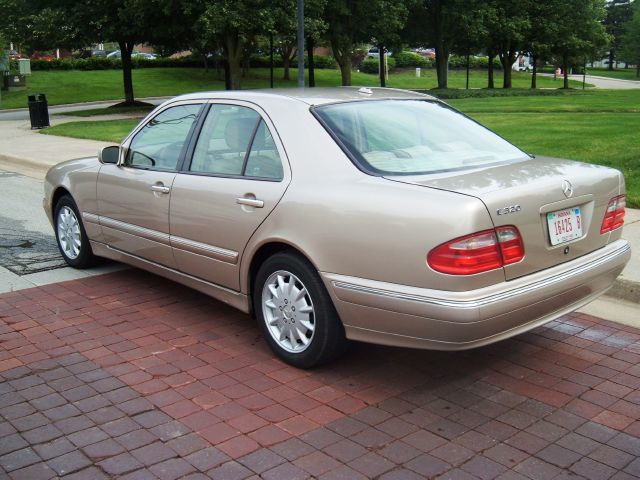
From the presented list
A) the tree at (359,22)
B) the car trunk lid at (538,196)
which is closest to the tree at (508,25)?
the tree at (359,22)

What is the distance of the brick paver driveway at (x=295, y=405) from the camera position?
3.36 meters

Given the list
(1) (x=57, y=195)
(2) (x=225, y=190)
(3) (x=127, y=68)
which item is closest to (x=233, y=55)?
(3) (x=127, y=68)

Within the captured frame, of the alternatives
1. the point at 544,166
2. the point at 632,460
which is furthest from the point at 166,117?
the point at 632,460

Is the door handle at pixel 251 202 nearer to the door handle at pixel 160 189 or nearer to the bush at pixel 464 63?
the door handle at pixel 160 189

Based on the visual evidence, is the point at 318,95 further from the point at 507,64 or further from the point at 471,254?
the point at 507,64

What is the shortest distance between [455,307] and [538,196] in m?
0.79

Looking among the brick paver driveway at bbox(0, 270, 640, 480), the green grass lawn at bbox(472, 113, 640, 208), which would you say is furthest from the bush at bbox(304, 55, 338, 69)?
the brick paver driveway at bbox(0, 270, 640, 480)

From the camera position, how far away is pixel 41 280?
6.36m

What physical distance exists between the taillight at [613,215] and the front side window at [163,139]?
2763mm

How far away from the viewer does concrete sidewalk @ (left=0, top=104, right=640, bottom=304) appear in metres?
5.65

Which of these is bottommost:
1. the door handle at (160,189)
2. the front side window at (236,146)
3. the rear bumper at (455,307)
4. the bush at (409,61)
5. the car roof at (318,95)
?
the rear bumper at (455,307)

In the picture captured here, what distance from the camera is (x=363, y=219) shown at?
3852mm

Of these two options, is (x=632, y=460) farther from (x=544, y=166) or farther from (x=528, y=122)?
(x=528, y=122)

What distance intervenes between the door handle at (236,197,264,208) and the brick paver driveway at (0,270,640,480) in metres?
0.95
